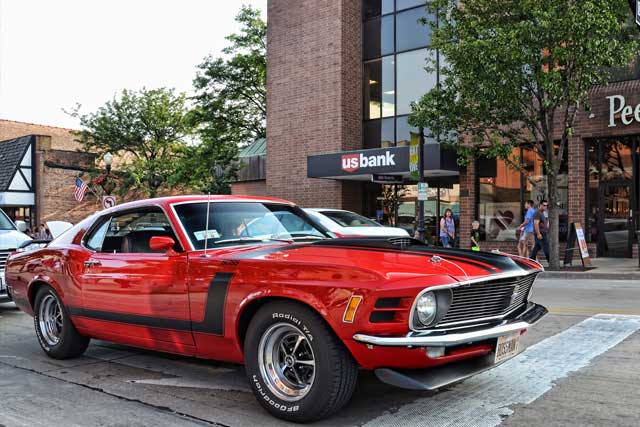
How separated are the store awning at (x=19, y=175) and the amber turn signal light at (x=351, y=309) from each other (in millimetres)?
39383

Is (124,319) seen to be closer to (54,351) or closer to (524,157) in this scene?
(54,351)

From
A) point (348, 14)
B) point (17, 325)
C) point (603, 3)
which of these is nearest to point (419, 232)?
point (603, 3)

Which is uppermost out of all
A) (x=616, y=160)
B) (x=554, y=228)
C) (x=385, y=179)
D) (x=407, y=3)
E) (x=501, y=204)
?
(x=407, y=3)

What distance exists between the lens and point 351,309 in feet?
11.8

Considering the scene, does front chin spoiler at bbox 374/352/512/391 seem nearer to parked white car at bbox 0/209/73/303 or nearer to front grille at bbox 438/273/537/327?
front grille at bbox 438/273/537/327

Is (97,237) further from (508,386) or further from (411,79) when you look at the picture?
(411,79)

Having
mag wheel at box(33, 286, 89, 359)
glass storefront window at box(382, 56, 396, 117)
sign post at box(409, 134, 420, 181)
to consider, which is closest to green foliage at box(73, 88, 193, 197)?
glass storefront window at box(382, 56, 396, 117)

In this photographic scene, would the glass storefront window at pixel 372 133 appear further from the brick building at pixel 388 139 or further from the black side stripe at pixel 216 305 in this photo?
the black side stripe at pixel 216 305

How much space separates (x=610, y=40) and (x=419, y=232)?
7.54 meters

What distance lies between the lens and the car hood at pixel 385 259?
3.73 metres

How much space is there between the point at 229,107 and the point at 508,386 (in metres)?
30.6

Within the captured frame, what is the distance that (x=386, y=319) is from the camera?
3.54 m

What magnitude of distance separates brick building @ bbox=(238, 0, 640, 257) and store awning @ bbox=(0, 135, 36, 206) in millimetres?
20522

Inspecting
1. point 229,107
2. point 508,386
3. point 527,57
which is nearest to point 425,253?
point 508,386
